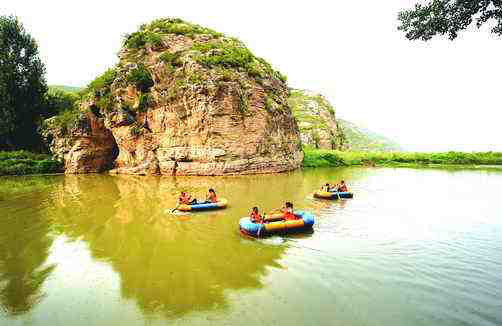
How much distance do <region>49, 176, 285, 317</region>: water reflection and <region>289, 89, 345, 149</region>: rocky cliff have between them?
4826 cm

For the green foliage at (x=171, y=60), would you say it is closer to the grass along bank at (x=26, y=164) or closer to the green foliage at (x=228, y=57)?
the green foliage at (x=228, y=57)

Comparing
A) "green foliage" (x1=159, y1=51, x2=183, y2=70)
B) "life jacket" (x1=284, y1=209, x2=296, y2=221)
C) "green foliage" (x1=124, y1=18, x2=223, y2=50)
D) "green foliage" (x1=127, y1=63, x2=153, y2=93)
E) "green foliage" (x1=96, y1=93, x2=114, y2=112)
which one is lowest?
"life jacket" (x1=284, y1=209, x2=296, y2=221)

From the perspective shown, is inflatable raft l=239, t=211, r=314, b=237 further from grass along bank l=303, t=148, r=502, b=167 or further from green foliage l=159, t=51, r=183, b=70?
grass along bank l=303, t=148, r=502, b=167

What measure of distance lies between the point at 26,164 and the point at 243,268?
32.6m

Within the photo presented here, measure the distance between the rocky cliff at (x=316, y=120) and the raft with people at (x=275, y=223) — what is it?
161 feet

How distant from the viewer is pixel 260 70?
115ft

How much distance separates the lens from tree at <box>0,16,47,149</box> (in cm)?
3450

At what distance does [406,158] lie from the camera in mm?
49125

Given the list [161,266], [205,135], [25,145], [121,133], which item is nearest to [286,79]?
[205,135]

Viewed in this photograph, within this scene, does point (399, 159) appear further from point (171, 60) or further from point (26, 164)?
point (26, 164)

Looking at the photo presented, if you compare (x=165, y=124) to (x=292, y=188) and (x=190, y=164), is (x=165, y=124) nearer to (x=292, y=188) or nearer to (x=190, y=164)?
(x=190, y=164)

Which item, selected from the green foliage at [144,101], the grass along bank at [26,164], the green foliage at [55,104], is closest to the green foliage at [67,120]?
the green foliage at [55,104]

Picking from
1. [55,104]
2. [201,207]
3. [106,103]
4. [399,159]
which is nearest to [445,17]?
[201,207]

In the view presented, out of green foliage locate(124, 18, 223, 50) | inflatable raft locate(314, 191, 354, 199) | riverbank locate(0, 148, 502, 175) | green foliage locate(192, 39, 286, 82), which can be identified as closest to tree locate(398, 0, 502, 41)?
inflatable raft locate(314, 191, 354, 199)
